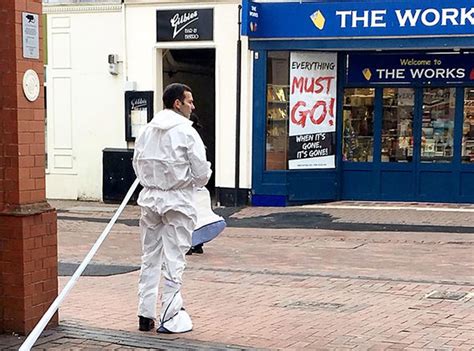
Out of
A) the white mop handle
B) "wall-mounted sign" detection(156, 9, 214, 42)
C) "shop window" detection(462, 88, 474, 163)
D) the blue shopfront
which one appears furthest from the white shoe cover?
"shop window" detection(462, 88, 474, 163)

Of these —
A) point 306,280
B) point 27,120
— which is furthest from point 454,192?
point 27,120

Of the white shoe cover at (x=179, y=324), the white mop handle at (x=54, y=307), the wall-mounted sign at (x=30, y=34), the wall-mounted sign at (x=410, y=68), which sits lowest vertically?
the white shoe cover at (x=179, y=324)

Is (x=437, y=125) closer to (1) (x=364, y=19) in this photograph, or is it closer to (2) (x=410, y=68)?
(2) (x=410, y=68)

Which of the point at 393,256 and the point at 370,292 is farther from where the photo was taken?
the point at 393,256

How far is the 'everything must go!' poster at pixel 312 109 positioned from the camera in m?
13.6

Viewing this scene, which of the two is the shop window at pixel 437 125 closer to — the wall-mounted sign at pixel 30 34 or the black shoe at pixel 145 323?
the black shoe at pixel 145 323

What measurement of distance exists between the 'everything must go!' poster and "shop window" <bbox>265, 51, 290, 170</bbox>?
0.44ft

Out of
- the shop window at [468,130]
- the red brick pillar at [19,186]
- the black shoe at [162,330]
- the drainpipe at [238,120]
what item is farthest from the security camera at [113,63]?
the black shoe at [162,330]

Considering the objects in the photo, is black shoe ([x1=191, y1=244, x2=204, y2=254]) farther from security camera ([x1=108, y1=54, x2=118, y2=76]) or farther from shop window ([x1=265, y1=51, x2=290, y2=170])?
security camera ([x1=108, y1=54, x2=118, y2=76])

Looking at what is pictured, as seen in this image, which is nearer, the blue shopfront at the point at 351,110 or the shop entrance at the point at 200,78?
the blue shopfront at the point at 351,110

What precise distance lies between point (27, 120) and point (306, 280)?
3.59 meters

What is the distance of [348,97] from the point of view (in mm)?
14031

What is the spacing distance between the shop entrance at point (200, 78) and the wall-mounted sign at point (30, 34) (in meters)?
9.59

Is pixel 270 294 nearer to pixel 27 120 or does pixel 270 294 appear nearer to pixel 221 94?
pixel 27 120
